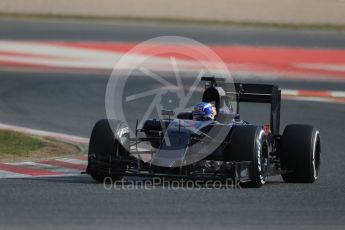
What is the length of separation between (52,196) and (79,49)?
2082cm

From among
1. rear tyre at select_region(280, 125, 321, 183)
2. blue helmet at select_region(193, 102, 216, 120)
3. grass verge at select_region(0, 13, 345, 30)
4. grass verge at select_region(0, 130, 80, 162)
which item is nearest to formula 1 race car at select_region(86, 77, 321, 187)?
rear tyre at select_region(280, 125, 321, 183)

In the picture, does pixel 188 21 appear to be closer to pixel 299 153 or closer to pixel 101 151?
pixel 299 153

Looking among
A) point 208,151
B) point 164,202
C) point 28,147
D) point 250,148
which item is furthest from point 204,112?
point 28,147

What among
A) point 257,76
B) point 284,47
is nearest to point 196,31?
point 284,47

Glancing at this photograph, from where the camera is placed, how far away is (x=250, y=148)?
36.9 feet

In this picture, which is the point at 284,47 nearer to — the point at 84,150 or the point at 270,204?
the point at 84,150

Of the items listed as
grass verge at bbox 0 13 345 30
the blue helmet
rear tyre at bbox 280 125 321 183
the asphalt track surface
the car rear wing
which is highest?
grass verge at bbox 0 13 345 30

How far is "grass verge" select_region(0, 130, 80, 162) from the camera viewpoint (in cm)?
1435

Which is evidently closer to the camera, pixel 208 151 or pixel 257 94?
pixel 208 151

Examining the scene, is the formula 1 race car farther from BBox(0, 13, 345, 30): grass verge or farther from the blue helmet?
BBox(0, 13, 345, 30): grass verge

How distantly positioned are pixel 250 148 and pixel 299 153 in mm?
1177

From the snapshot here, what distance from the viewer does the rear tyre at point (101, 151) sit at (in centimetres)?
1144

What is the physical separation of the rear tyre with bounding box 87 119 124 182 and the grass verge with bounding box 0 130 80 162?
2.61m

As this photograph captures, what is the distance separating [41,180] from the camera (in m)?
11.9
